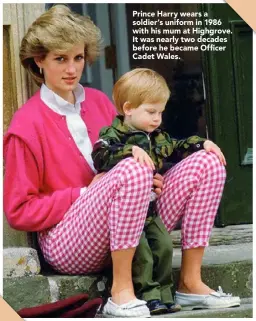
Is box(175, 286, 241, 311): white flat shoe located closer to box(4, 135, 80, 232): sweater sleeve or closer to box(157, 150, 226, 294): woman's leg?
box(157, 150, 226, 294): woman's leg

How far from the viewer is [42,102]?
3.19 m

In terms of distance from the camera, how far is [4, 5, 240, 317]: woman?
3.05 metres

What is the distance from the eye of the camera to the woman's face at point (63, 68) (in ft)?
10.3

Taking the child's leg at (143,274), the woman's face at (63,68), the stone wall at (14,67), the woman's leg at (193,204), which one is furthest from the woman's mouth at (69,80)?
the child's leg at (143,274)

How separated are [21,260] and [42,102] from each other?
0.45 m

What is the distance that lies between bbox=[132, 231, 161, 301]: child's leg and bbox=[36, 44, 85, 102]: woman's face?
0.49 meters

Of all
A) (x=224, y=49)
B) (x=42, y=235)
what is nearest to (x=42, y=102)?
(x=42, y=235)

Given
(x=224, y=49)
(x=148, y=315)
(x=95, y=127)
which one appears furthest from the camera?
(x=224, y=49)

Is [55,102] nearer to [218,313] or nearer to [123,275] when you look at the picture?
[123,275]

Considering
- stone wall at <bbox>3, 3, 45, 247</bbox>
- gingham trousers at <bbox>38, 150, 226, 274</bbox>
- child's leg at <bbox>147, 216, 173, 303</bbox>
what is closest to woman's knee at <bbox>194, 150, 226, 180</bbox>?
gingham trousers at <bbox>38, 150, 226, 274</bbox>

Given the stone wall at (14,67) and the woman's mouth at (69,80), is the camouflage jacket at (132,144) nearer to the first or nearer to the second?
the woman's mouth at (69,80)

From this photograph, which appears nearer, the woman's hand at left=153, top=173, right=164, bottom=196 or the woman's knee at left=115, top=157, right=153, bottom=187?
the woman's knee at left=115, top=157, right=153, bottom=187

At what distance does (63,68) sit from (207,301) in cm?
77

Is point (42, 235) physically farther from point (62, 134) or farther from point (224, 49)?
point (224, 49)
